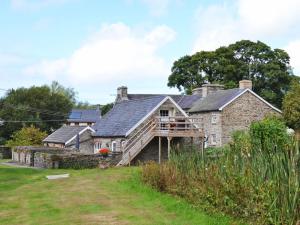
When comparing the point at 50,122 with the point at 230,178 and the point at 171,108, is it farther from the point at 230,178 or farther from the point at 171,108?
the point at 230,178

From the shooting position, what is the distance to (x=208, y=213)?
13.1m

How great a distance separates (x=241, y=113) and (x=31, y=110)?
4469 centimetres

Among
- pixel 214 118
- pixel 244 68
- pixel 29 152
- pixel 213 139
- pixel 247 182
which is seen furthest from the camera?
pixel 244 68

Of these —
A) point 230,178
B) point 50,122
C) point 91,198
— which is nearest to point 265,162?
point 230,178

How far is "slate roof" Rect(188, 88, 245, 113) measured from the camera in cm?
4700

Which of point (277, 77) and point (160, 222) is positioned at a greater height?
point (277, 77)

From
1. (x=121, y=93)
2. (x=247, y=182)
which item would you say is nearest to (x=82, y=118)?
(x=121, y=93)

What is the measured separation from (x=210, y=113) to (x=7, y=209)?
34.5 m

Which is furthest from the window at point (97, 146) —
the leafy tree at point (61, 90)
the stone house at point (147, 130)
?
the leafy tree at point (61, 90)

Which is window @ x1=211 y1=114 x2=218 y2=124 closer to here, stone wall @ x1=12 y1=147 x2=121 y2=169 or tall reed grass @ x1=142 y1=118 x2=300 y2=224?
stone wall @ x1=12 y1=147 x2=121 y2=169

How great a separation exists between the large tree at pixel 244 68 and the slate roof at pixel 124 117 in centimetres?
2943

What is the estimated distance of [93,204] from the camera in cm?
1591

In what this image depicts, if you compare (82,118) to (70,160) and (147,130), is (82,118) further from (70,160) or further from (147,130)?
(70,160)

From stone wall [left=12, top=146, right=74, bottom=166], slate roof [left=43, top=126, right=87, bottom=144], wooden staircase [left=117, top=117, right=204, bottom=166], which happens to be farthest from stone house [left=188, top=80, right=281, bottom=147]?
stone wall [left=12, top=146, right=74, bottom=166]
